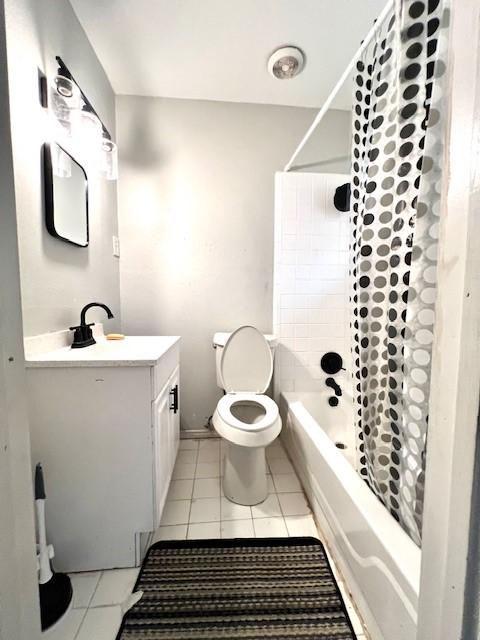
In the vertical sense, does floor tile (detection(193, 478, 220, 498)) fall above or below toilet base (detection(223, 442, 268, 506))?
below

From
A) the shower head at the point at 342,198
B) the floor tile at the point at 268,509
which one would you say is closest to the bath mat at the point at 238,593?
the floor tile at the point at 268,509

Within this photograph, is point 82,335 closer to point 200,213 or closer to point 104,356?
point 104,356

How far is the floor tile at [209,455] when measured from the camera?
1727 millimetres

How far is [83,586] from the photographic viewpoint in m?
0.98

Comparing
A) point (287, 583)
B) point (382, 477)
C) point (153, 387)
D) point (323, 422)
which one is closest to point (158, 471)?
point (153, 387)

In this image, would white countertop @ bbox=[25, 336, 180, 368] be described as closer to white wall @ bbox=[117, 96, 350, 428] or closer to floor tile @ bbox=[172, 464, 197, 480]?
white wall @ bbox=[117, 96, 350, 428]

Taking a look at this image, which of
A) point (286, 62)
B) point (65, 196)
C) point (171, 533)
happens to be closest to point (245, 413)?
point (171, 533)

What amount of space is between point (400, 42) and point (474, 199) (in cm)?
79

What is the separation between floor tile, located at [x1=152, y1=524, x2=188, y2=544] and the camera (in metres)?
1.18

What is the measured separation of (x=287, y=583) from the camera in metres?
0.99

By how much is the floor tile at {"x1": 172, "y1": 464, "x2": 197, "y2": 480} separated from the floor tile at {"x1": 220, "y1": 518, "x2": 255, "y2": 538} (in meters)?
0.40

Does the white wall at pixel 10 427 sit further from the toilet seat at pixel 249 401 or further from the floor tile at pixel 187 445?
the floor tile at pixel 187 445

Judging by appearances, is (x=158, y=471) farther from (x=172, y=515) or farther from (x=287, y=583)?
(x=287, y=583)

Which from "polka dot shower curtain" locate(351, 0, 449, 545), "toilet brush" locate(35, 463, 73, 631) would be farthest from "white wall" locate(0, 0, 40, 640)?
"polka dot shower curtain" locate(351, 0, 449, 545)
